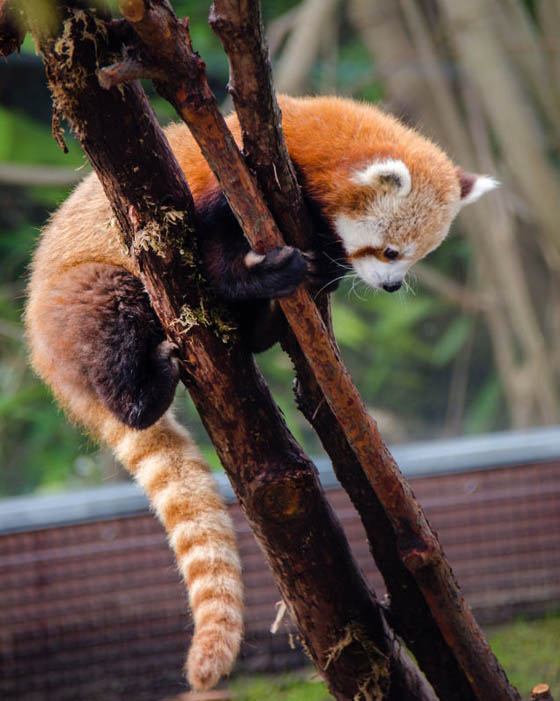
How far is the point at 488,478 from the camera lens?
10.8 feet

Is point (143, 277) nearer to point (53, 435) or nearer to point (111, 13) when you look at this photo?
point (111, 13)

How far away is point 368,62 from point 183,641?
149 inches

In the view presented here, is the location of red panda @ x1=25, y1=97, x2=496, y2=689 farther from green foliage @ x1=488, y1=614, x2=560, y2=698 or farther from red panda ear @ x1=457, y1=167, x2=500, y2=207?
green foliage @ x1=488, y1=614, x2=560, y2=698

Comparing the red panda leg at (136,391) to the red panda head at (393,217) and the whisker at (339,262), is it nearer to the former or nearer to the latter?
the whisker at (339,262)

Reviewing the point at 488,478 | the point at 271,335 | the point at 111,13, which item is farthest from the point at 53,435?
the point at 111,13


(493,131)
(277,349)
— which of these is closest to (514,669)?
(277,349)

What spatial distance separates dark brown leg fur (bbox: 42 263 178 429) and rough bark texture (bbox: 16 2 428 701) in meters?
0.21

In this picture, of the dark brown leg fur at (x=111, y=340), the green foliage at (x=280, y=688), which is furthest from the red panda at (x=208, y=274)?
the green foliage at (x=280, y=688)

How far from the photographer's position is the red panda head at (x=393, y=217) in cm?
179

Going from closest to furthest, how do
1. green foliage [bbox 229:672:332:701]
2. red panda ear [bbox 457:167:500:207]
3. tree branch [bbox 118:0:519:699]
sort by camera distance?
tree branch [bbox 118:0:519:699] < red panda ear [bbox 457:167:500:207] < green foliage [bbox 229:672:332:701]

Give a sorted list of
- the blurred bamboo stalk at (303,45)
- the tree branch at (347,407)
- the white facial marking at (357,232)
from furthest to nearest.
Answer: the blurred bamboo stalk at (303,45) < the white facial marking at (357,232) < the tree branch at (347,407)

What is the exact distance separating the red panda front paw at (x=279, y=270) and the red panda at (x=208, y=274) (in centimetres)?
3

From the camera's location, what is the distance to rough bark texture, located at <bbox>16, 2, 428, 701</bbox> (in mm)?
1299

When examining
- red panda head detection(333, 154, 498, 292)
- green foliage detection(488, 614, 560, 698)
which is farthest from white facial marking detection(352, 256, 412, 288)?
green foliage detection(488, 614, 560, 698)
